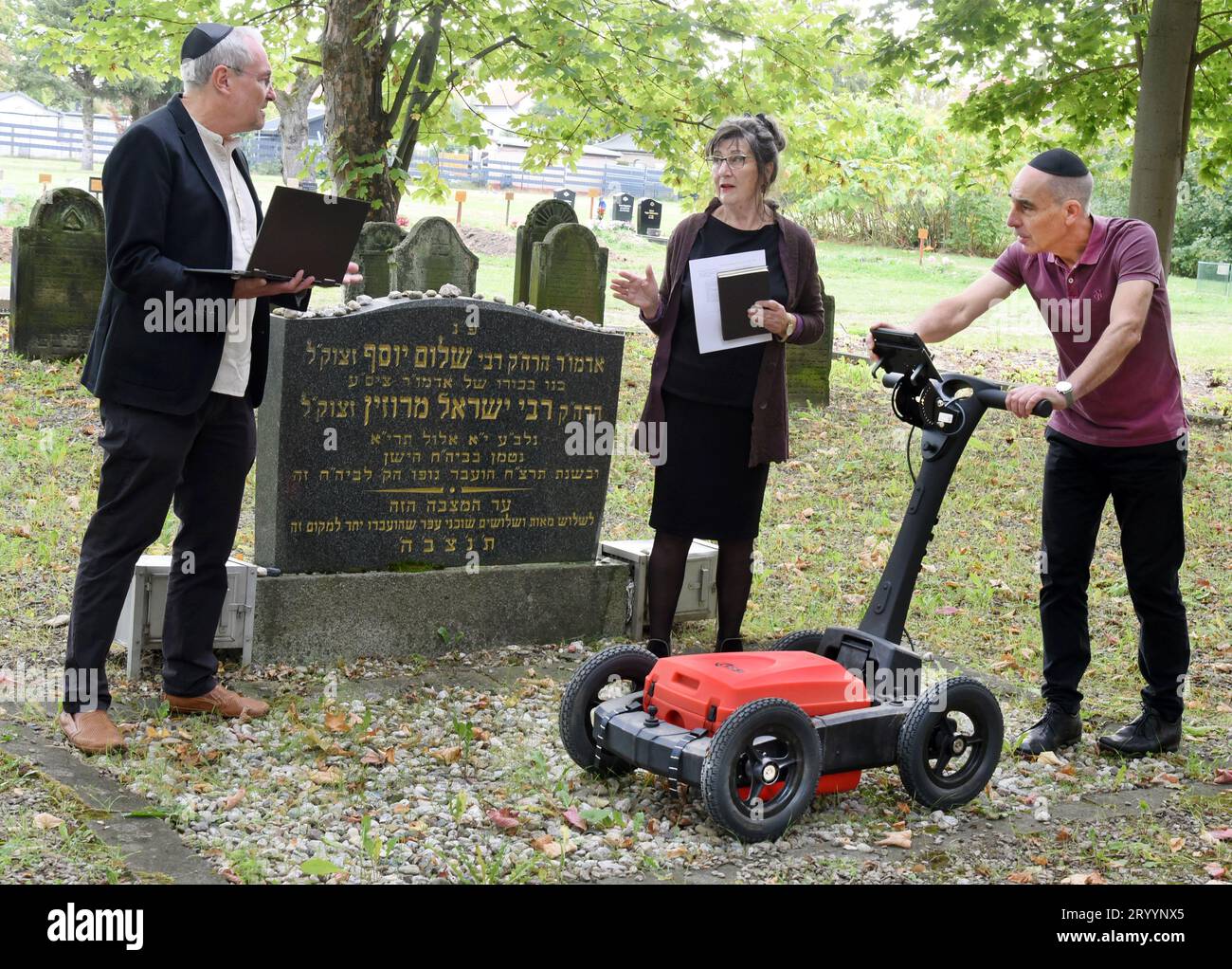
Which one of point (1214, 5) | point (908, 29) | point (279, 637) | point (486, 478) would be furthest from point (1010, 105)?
point (279, 637)

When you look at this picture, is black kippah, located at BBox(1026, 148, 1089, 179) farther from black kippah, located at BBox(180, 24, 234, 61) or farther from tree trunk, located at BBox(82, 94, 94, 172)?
tree trunk, located at BBox(82, 94, 94, 172)

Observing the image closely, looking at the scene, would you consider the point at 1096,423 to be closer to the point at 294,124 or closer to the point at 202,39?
the point at 202,39

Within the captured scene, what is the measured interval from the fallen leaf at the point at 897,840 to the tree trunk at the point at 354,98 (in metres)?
7.97

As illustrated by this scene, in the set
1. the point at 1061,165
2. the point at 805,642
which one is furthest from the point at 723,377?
the point at 1061,165

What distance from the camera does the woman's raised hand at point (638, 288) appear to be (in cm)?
482

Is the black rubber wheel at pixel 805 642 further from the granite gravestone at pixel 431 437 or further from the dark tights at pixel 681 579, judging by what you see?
the granite gravestone at pixel 431 437

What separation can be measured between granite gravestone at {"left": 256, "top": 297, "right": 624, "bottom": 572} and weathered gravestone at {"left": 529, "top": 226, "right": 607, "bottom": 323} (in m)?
5.26

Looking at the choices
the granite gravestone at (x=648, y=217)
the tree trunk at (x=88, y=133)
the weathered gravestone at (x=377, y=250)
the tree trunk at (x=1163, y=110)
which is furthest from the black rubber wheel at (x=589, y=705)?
the tree trunk at (x=88, y=133)

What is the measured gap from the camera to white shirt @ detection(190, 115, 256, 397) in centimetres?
448

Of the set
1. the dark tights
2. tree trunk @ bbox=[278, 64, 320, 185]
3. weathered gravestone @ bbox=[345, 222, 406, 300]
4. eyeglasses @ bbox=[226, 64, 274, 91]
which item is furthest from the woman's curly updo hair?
tree trunk @ bbox=[278, 64, 320, 185]

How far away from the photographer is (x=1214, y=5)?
11953mm
